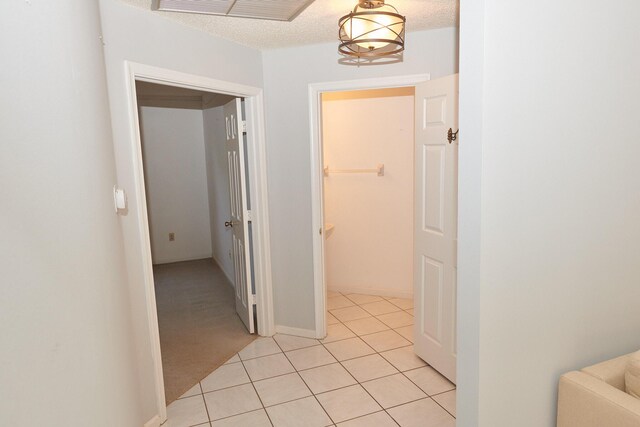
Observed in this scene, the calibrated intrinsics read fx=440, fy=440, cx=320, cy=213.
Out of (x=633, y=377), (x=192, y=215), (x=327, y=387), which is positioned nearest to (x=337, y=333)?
(x=327, y=387)

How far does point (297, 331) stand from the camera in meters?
3.74

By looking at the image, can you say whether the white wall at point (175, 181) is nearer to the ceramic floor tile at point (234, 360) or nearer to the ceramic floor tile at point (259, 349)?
the ceramic floor tile at point (259, 349)

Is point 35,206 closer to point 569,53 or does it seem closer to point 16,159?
point 16,159

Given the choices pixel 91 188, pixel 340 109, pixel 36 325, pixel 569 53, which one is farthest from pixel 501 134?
pixel 340 109

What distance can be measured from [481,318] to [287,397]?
5.47 ft

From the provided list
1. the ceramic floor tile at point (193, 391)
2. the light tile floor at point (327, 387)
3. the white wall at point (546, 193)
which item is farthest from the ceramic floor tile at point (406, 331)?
the white wall at point (546, 193)

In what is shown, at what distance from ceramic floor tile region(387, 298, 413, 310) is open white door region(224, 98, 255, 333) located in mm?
1510

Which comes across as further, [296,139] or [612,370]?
[296,139]

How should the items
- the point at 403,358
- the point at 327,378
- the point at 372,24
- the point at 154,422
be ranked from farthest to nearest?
1. the point at 403,358
2. the point at 327,378
3. the point at 154,422
4. the point at 372,24

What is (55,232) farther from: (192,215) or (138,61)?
(192,215)

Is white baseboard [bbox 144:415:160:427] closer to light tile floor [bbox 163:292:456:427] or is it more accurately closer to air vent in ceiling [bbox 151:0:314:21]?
light tile floor [bbox 163:292:456:427]

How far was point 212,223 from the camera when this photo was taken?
6.38 meters

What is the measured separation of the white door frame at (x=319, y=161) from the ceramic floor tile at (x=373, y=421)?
113 cm

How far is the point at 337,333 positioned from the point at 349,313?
46 cm
